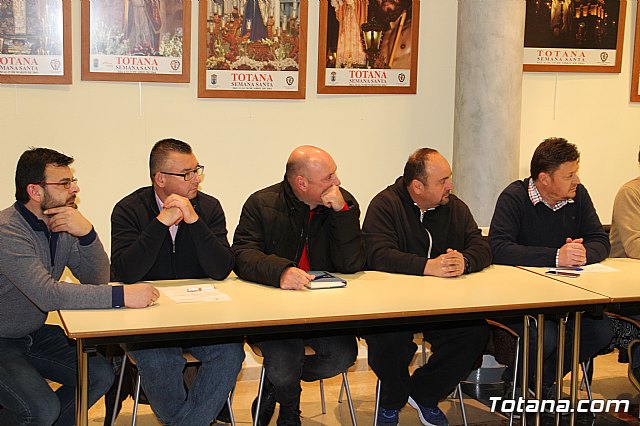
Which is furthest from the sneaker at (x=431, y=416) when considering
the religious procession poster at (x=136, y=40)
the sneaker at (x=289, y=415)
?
the religious procession poster at (x=136, y=40)

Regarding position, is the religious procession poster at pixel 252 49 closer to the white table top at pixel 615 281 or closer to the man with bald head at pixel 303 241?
the man with bald head at pixel 303 241

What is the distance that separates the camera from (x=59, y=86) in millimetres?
4754

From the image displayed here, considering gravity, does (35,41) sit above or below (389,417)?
above

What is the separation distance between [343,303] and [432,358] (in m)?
0.97

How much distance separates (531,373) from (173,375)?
1818mm

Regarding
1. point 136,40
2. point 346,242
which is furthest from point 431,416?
point 136,40

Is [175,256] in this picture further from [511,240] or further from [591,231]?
[591,231]

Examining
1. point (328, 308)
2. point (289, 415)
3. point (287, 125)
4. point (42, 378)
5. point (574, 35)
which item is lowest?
point (289, 415)

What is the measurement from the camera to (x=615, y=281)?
4.02m

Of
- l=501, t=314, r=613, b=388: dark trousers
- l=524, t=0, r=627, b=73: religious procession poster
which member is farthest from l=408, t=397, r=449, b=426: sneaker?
l=524, t=0, r=627, b=73: religious procession poster

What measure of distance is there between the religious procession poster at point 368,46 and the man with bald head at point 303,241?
1.18 metres

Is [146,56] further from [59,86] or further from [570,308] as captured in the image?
[570,308]

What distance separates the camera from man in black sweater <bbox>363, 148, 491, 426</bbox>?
4.13 meters

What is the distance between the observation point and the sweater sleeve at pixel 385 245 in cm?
409
